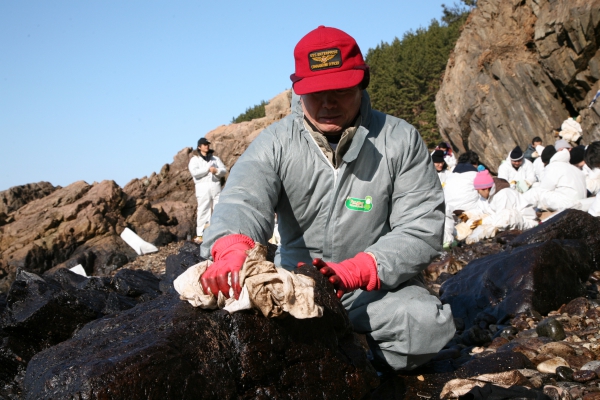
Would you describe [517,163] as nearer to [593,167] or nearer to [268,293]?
[593,167]

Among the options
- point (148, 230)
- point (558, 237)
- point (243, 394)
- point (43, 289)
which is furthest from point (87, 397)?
point (148, 230)

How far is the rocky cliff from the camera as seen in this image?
18078 millimetres

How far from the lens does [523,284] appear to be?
18.5 ft

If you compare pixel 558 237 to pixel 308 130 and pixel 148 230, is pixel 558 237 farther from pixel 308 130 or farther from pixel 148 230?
pixel 148 230

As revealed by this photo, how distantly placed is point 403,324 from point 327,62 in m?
1.57

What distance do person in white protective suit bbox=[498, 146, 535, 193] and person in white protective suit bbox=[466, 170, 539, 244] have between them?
400 centimetres

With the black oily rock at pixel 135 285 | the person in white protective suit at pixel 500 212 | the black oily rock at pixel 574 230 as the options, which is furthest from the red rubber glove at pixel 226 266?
the person in white protective suit at pixel 500 212

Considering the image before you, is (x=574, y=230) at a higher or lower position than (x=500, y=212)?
higher

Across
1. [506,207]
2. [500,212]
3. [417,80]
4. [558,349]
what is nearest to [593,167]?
[506,207]

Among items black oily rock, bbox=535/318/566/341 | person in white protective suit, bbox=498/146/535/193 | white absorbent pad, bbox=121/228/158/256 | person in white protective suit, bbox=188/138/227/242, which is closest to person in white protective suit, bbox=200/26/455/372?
black oily rock, bbox=535/318/566/341

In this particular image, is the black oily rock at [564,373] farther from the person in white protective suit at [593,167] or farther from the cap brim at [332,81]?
the person in white protective suit at [593,167]

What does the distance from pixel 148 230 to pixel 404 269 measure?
17782 mm

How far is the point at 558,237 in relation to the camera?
7469mm

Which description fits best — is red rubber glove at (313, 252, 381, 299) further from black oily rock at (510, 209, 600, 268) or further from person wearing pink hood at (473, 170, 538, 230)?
person wearing pink hood at (473, 170, 538, 230)
